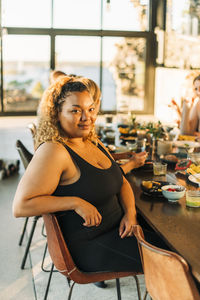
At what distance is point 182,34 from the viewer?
8141mm

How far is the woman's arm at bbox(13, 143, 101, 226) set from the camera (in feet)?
5.69

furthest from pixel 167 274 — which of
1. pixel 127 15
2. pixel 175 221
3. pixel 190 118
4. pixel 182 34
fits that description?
pixel 127 15

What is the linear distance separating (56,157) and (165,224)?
22.5 inches

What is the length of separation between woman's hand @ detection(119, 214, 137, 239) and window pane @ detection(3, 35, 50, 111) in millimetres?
7555

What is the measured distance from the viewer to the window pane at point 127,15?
29.5 feet

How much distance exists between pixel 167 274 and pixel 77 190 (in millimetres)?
655

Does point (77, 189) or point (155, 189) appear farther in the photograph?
point (155, 189)

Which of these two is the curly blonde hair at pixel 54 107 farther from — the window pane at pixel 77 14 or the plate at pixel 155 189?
the window pane at pixel 77 14

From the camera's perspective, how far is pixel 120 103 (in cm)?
964

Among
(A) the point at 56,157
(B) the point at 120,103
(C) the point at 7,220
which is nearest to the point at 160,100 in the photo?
(B) the point at 120,103

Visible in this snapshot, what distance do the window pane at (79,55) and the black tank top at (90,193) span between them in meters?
Result: 7.53

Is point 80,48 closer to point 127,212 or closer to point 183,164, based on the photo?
point 183,164

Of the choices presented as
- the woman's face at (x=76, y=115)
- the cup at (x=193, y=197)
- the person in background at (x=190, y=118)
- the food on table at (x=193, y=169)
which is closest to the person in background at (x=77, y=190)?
the woman's face at (x=76, y=115)

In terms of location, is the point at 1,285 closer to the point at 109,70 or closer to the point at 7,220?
the point at 7,220
